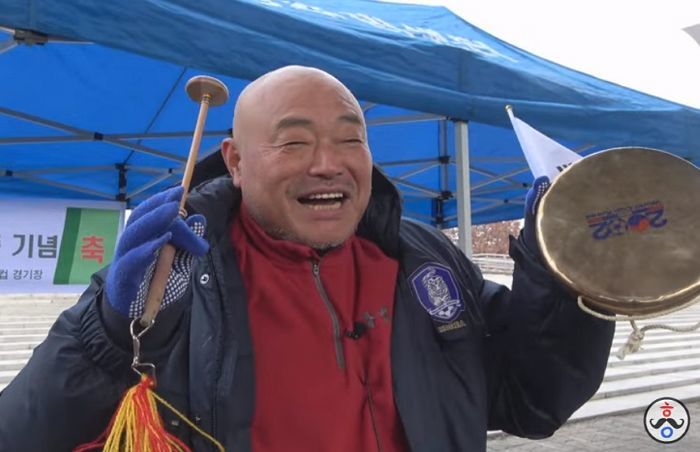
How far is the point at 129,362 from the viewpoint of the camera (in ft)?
2.95

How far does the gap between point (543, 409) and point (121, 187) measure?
15.0ft

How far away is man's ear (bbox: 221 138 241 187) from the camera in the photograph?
134 centimetres

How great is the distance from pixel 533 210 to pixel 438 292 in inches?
10.7

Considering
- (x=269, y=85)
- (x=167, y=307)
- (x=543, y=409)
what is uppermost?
(x=269, y=85)

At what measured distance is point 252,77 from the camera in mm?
1976

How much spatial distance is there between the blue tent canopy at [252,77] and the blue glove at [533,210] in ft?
2.55

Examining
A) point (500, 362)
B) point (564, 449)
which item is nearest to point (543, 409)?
point (500, 362)

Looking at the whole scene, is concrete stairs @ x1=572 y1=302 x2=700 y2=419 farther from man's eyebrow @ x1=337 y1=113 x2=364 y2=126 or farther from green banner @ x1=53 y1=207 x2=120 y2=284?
green banner @ x1=53 y1=207 x2=120 y2=284

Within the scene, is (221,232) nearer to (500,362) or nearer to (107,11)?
(500,362)

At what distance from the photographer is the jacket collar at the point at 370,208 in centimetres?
124

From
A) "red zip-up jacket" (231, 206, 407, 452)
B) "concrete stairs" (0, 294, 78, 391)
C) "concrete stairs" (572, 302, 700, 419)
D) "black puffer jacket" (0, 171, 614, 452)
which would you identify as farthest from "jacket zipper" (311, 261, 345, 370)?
"concrete stairs" (0, 294, 78, 391)

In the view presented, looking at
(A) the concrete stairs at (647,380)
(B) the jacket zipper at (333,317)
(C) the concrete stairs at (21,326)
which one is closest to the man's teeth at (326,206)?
(B) the jacket zipper at (333,317)

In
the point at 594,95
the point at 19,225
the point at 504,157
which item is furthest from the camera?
the point at 504,157

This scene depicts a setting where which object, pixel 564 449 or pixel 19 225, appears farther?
pixel 19 225
